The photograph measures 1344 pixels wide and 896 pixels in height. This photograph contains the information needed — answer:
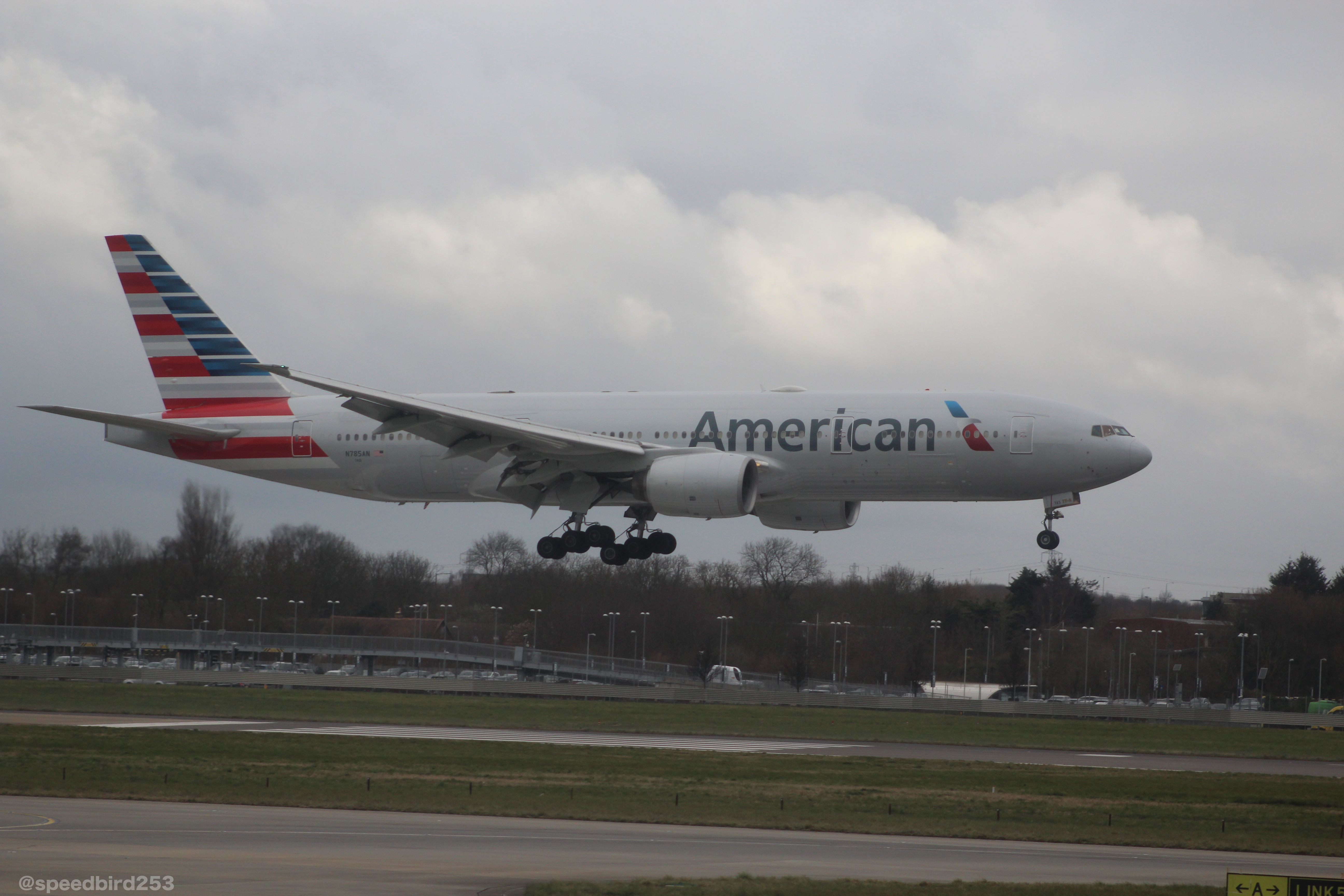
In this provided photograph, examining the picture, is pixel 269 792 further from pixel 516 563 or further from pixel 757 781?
pixel 516 563

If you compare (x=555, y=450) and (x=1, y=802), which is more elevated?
(x=555, y=450)

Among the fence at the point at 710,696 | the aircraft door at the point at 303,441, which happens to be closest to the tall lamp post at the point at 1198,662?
the fence at the point at 710,696

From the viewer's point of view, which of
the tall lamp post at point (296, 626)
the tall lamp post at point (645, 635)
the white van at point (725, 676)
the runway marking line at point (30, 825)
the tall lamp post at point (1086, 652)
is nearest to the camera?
the runway marking line at point (30, 825)

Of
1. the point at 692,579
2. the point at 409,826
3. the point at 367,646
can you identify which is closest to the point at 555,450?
the point at 409,826

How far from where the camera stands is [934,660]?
10294 centimetres

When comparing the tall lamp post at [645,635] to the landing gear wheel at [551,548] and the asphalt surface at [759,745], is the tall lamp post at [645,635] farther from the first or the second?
the landing gear wheel at [551,548]

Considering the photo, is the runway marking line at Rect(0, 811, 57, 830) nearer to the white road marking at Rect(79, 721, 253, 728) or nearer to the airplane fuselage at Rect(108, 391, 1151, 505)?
the airplane fuselage at Rect(108, 391, 1151, 505)

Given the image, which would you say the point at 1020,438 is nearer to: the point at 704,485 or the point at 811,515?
the point at 811,515

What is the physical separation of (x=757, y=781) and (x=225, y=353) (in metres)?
23.7

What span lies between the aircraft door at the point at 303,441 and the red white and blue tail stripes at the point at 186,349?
1.06 metres

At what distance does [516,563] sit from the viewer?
117m

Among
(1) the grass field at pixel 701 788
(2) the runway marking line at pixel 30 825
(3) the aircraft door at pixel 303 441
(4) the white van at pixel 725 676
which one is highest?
(3) the aircraft door at pixel 303 441

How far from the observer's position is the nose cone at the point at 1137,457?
35250mm

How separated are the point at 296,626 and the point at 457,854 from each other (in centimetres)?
9601
